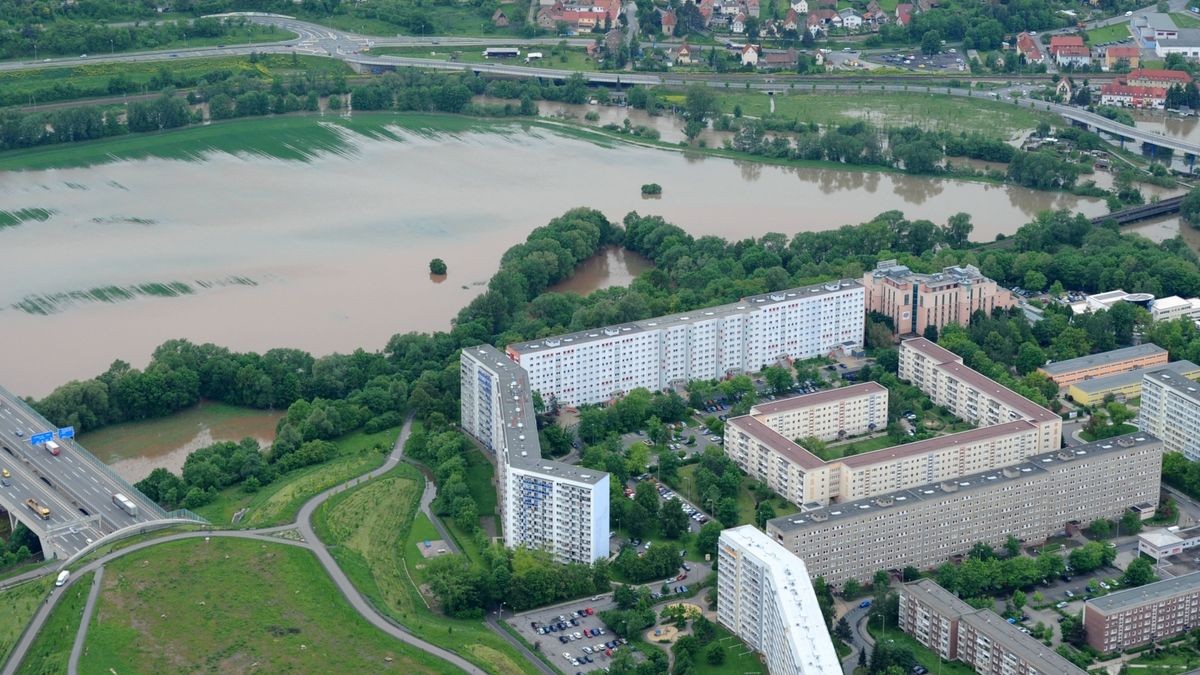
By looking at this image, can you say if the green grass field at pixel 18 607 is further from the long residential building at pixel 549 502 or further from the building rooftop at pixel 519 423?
the building rooftop at pixel 519 423

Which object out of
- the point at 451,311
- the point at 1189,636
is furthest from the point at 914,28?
the point at 1189,636

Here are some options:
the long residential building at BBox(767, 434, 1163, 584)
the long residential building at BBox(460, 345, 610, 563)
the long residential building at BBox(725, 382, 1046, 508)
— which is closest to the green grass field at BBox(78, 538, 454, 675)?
the long residential building at BBox(460, 345, 610, 563)

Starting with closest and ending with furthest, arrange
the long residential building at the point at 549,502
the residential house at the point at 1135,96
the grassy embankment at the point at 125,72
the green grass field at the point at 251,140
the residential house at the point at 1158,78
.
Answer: the long residential building at the point at 549,502 < the green grass field at the point at 251,140 < the grassy embankment at the point at 125,72 < the residential house at the point at 1135,96 < the residential house at the point at 1158,78

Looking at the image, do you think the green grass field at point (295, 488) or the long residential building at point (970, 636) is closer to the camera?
the long residential building at point (970, 636)

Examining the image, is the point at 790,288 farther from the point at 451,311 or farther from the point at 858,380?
the point at 451,311

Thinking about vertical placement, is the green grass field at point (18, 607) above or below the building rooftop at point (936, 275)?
below

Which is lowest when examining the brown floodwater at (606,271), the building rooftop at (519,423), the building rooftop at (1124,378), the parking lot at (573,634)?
the parking lot at (573,634)

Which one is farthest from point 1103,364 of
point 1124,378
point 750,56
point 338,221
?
point 750,56

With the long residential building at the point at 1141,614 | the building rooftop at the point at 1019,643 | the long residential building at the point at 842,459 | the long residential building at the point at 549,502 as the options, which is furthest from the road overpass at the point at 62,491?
the long residential building at the point at 1141,614
